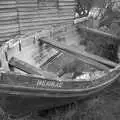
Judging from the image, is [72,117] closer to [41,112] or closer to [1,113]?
[41,112]

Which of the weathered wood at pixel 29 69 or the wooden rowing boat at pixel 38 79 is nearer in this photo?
the wooden rowing boat at pixel 38 79

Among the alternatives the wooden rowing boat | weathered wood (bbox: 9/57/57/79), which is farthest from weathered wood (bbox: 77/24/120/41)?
weathered wood (bbox: 9/57/57/79)

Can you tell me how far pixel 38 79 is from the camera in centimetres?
303

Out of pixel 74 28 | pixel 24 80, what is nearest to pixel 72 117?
pixel 24 80

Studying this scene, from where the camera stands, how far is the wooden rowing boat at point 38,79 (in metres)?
2.96

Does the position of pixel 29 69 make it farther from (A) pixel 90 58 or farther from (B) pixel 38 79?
(A) pixel 90 58

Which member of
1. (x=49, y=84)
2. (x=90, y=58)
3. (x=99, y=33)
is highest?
(x=99, y=33)

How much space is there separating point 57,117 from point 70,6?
6.38 m

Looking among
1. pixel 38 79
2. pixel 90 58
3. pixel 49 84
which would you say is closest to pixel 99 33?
pixel 90 58

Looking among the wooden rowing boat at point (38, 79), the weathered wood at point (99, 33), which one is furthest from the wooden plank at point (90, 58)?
the weathered wood at point (99, 33)

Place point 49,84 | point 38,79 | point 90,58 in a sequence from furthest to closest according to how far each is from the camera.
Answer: point 90,58 → point 49,84 → point 38,79

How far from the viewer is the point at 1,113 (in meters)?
4.07

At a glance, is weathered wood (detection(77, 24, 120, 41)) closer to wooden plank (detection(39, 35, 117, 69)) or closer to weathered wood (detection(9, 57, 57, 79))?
wooden plank (detection(39, 35, 117, 69))

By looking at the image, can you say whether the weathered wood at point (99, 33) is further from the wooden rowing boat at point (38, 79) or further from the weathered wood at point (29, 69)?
the weathered wood at point (29, 69)
